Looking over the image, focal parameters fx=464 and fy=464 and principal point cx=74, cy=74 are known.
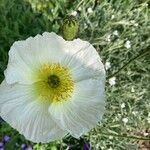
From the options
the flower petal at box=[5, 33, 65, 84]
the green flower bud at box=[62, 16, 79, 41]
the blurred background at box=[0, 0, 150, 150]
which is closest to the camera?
the flower petal at box=[5, 33, 65, 84]

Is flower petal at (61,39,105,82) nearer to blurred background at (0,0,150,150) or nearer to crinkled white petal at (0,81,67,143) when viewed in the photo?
crinkled white petal at (0,81,67,143)

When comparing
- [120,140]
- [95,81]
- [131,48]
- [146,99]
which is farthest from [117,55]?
[95,81]

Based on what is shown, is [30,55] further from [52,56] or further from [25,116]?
[25,116]

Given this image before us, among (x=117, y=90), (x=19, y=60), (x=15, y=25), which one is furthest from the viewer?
(x=117, y=90)

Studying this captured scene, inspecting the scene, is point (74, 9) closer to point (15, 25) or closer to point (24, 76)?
point (15, 25)

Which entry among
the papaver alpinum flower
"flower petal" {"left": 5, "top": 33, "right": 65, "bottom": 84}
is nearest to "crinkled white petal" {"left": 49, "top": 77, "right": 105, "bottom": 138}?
the papaver alpinum flower

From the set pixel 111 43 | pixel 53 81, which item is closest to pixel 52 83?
pixel 53 81

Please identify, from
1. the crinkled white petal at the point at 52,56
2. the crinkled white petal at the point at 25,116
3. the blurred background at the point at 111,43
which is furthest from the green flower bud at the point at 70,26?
the blurred background at the point at 111,43
